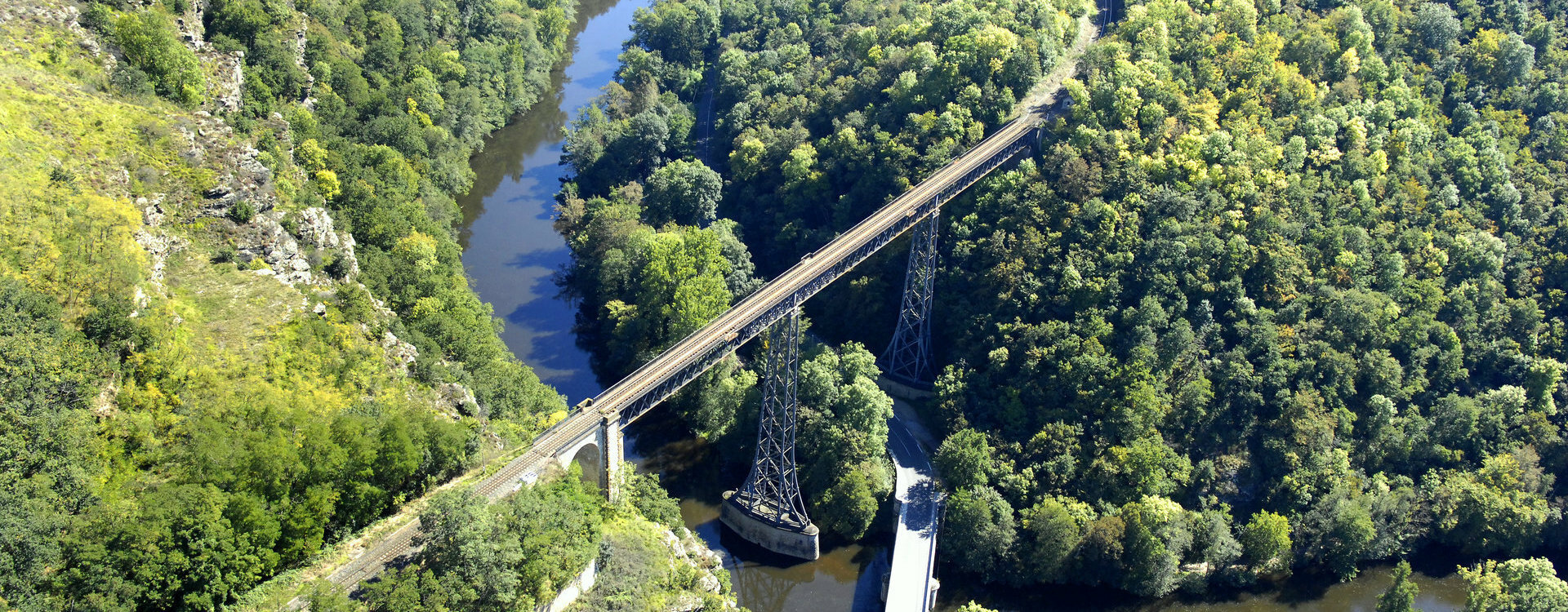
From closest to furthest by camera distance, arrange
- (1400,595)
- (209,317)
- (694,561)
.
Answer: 1. (209,317)
2. (694,561)
3. (1400,595)

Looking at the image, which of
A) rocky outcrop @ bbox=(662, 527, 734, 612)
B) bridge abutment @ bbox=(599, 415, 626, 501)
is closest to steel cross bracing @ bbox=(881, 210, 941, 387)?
rocky outcrop @ bbox=(662, 527, 734, 612)

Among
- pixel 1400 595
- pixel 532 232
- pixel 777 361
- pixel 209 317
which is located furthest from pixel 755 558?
pixel 532 232

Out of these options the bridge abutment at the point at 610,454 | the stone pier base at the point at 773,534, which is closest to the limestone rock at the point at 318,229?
the bridge abutment at the point at 610,454

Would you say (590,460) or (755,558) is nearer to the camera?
(590,460)

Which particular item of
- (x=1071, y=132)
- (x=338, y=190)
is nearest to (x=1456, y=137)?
(x=1071, y=132)

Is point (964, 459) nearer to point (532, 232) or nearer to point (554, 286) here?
point (554, 286)

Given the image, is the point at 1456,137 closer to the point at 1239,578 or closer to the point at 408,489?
the point at 1239,578

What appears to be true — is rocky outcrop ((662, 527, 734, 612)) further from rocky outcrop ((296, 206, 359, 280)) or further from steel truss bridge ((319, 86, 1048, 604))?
rocky outcrop ((296, 206, 359, 280))

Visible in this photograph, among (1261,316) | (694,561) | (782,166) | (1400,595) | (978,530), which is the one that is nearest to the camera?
(694,561)
